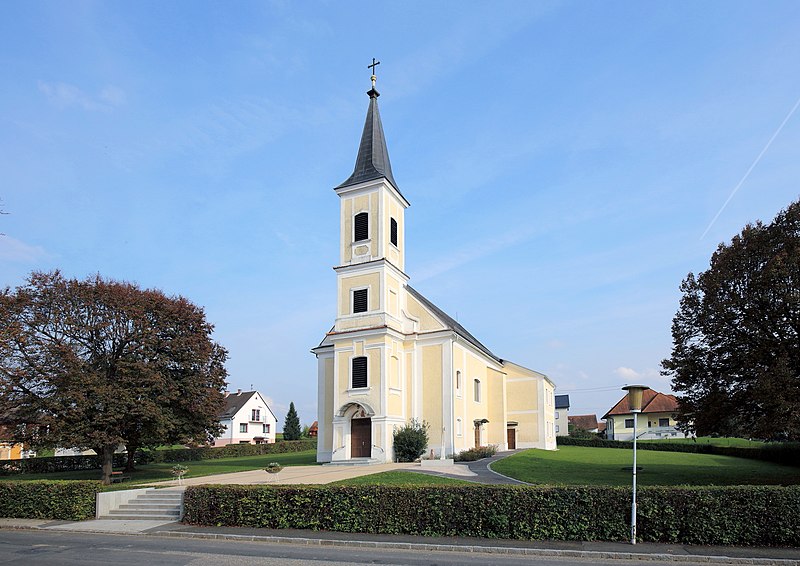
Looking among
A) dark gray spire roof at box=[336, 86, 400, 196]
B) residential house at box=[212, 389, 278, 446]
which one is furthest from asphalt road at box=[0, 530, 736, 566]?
residential house at box=[212, 389, 278, 446]

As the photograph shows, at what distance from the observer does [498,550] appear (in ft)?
43.2

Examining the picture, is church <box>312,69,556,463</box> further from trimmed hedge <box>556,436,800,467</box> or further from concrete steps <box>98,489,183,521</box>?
trimmed hedge <box>556,436,800,467</box>

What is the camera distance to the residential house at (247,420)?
232 ft

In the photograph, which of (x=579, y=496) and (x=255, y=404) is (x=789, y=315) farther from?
(x=255, y=404)

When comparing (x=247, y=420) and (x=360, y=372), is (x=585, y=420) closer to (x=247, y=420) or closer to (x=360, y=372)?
(x=247, y=420)

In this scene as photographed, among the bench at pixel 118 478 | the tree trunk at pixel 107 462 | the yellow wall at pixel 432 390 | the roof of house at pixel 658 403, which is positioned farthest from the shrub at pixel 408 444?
the roof of house at pixel 658 403

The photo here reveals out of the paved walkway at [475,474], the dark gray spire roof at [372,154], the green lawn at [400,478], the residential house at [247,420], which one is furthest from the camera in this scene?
the residential house at [247,420]

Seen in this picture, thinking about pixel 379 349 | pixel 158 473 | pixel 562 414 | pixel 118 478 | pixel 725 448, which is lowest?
pixel 725 448

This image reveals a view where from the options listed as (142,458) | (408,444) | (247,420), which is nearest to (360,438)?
(408,444)

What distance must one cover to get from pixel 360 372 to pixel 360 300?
4.56 meters

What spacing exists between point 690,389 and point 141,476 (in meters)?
28.2

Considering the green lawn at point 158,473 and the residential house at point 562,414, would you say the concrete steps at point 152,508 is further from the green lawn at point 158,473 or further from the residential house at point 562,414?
the residential house at point 562,414

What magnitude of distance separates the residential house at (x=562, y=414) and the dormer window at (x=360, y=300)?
166ft

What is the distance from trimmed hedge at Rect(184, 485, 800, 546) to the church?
18.5 metres
